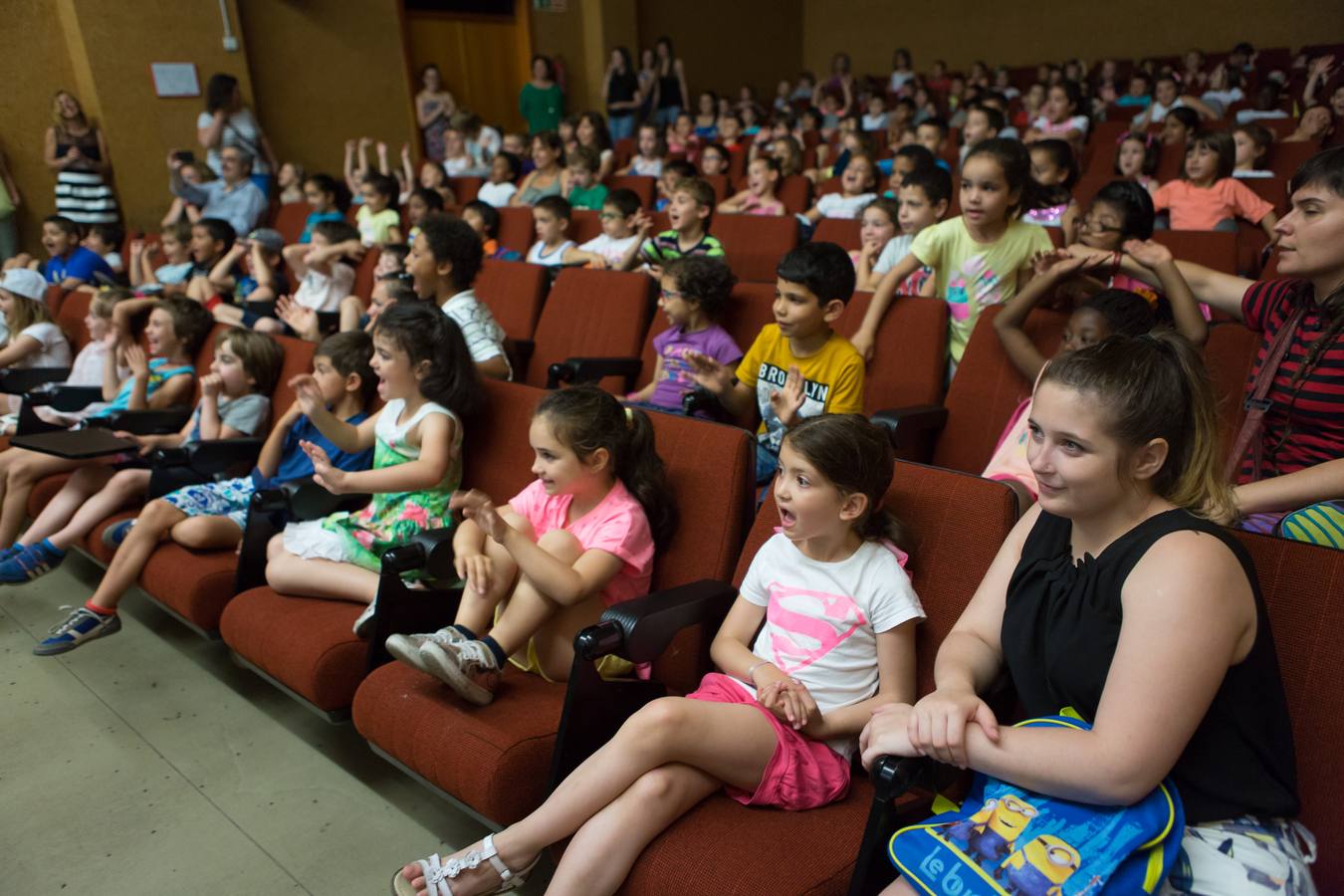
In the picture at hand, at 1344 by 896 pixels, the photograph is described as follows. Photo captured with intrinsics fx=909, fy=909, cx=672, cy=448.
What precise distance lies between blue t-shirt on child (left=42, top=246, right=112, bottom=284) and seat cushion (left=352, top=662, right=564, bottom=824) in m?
4.57

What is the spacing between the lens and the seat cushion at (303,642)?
1854 millimetres

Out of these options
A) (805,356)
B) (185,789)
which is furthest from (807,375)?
Answer: (185,789)

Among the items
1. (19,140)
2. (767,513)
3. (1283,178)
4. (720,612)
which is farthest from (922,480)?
(19,140)

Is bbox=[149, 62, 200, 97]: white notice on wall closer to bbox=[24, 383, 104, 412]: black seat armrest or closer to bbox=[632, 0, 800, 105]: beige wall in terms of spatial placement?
bbox=[24, 383, 104, 412]: black seat armrest

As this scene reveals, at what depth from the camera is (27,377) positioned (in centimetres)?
370

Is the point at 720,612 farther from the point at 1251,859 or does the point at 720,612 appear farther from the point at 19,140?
the point at 19,140

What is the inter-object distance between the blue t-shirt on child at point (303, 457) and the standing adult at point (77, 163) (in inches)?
203

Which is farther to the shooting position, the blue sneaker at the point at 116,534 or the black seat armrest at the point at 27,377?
the black seat armrest at the point at 27,377

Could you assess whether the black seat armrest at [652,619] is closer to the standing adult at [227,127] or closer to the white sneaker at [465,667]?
the white sneaker at [465,667]

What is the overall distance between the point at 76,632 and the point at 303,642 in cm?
103

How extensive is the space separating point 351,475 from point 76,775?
92cm

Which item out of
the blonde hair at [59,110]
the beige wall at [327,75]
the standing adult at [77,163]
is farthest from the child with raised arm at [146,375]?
the beige wall at [327,75]

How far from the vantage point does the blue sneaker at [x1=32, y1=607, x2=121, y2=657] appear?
97.3 inches

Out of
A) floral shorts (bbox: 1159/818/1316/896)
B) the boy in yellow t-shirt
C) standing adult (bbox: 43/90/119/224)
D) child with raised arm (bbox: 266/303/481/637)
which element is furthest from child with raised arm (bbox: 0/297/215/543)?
standing adult (bbox: 43/90/119/224)
